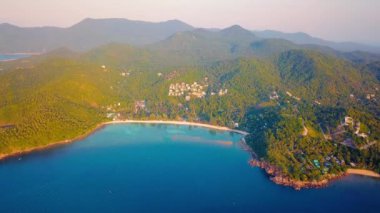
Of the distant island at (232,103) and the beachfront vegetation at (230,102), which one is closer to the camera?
the distant island at (232,103)

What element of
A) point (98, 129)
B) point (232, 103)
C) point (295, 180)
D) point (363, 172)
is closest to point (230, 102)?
point (232, 103)

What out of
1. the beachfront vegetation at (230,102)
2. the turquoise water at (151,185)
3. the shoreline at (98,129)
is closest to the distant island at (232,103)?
the beachfront vegetation at (230,102)

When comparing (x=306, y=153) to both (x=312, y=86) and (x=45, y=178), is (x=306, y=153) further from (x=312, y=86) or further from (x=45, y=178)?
(x=312, y=86)

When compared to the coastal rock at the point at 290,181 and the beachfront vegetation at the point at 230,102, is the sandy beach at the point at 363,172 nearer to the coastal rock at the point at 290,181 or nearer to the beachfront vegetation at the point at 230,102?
the beachfront vegetation at the point at 230,102

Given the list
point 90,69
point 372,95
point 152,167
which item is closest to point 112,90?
point 90,69

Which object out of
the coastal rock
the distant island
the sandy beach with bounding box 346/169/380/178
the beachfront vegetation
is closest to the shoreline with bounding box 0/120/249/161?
the distant island
